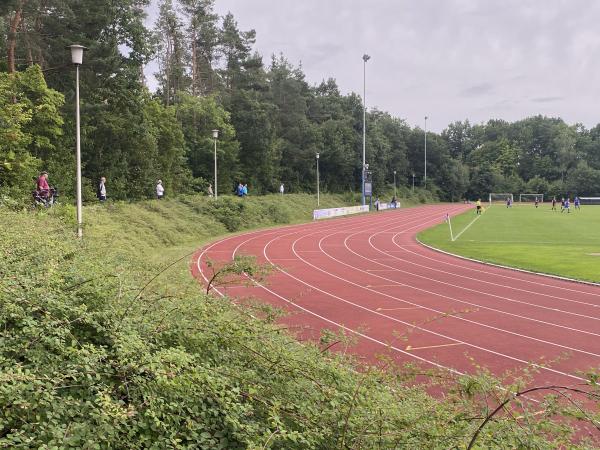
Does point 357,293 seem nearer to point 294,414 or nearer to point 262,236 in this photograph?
point 294,414

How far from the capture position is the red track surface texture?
9.22 meters

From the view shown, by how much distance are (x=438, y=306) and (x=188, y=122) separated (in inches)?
1505

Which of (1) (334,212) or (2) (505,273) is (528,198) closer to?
(1) (334,212)

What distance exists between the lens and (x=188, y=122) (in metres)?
46.1

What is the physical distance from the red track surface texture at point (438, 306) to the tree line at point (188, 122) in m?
11.7

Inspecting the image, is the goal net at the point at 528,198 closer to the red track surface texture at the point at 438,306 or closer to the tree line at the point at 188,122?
the tree line at the point at 188,122

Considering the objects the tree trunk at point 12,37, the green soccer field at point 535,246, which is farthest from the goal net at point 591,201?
the tree trunk at point 12,37

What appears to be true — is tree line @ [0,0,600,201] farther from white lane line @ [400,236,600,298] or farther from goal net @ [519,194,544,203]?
white lane line @ [400,236,600,298]

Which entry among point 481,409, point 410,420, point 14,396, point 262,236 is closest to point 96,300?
point 14,396

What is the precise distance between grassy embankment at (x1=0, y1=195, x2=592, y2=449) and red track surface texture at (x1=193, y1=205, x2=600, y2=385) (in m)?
0.72

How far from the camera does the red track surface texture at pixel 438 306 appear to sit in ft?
30.2

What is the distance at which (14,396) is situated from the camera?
11.4 feet

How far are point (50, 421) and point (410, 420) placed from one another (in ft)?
9.00

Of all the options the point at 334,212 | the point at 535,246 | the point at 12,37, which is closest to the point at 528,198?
the point at 334,212
